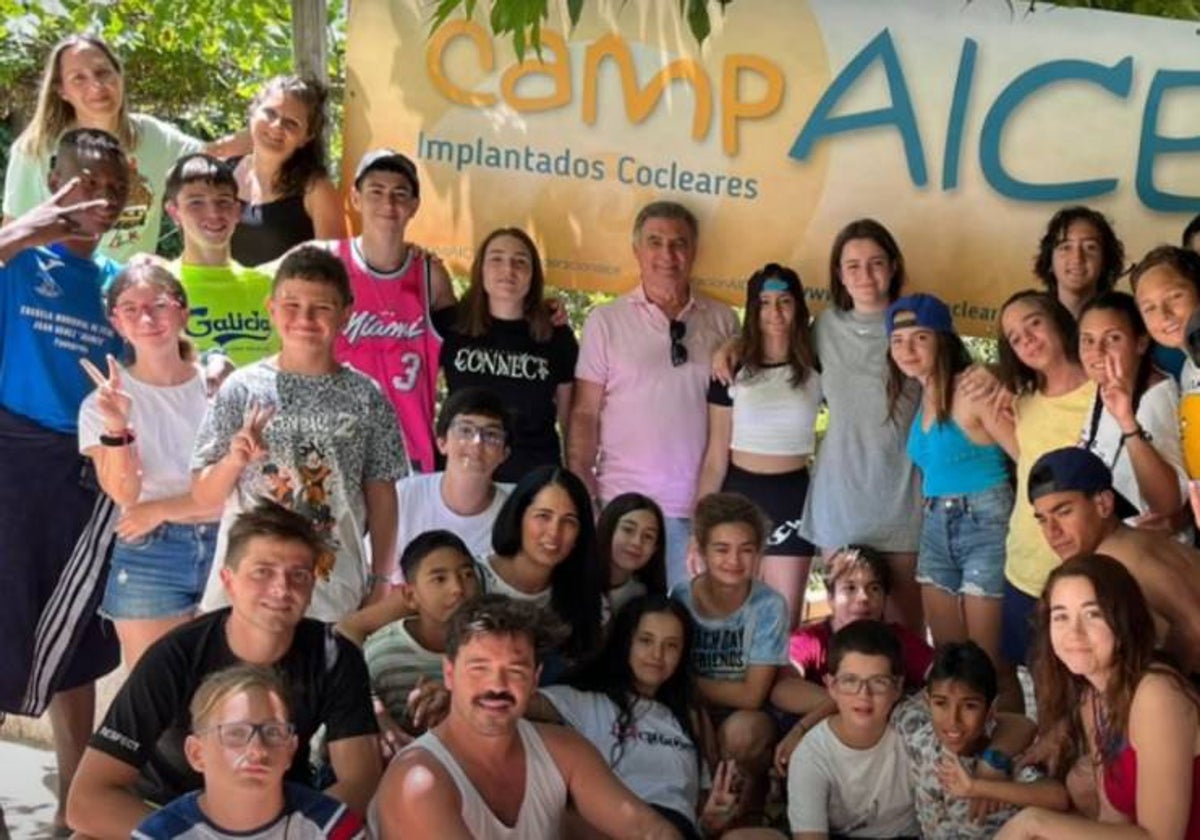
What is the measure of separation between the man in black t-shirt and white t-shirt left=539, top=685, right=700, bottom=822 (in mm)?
783

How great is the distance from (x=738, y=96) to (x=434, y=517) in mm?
2120

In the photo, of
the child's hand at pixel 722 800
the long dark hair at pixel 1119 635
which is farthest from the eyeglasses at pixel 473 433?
the long dark hair at pixel 1119 635

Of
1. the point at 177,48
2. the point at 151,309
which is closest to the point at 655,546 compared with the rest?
the point at 151,309

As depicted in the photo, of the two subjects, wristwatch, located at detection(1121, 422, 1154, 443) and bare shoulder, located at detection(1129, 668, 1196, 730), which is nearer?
bare shoulder, located at detection(1129, 668, 1196, 730)

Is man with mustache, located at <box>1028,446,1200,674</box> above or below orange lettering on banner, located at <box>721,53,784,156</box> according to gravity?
below

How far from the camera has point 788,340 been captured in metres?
6.39

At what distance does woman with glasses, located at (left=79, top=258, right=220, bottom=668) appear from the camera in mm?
5508

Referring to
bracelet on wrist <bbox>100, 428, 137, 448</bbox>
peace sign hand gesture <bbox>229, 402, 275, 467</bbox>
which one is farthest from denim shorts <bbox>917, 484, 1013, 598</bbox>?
bracelet on wrist <bbox>100, 428, 137, 448</bbox>

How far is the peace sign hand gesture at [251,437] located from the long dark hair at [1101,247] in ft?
8.89

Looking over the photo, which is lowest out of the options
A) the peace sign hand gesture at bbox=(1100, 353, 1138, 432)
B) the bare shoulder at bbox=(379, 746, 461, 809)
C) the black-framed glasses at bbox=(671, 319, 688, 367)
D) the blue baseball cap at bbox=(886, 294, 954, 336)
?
the bare shoulder at bbox=(379, 746, 461, 809)

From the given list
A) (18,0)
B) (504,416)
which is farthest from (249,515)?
(18,0)

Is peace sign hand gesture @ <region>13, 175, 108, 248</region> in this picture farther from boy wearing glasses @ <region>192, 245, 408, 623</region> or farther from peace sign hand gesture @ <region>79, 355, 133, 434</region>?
boy wearing glasses @ <region>192, 245, 408, 623</region>

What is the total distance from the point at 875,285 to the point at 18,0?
4920 mm

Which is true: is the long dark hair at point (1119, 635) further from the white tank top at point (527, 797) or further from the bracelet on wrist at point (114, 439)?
the bracelet on wrist at point (114, 439)
